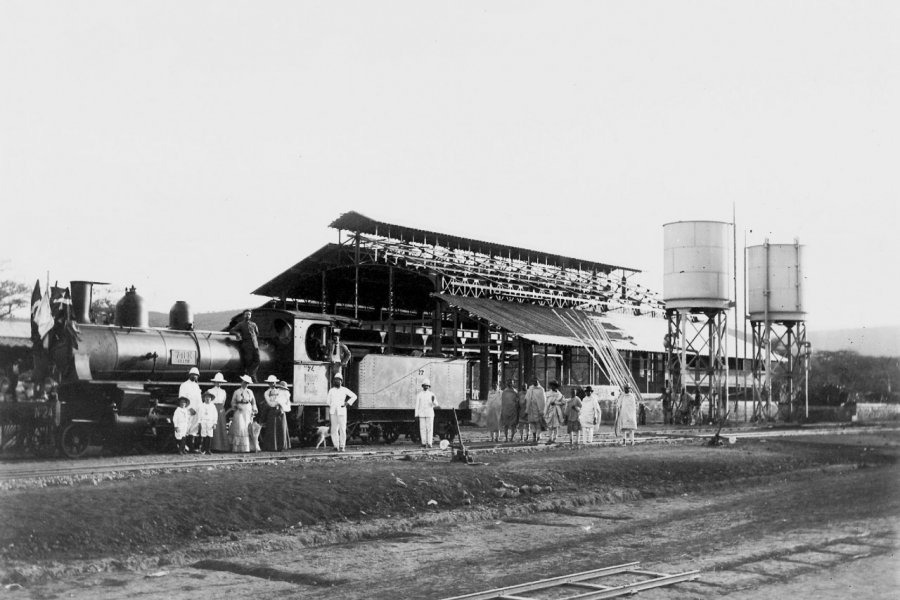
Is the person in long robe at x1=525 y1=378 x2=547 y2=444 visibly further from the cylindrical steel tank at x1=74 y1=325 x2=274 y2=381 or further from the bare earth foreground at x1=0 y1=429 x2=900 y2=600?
the bare earth foreground at x1=0 y1=429 x2=900 y2=600

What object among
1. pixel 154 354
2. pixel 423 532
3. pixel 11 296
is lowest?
pixel 423 532

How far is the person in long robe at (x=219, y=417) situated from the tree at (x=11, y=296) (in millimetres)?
35178

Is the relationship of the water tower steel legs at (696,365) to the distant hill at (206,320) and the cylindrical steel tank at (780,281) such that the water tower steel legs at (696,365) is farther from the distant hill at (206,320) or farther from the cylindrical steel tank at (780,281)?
the distant hill at (206,320)

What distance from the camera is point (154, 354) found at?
19.7 m

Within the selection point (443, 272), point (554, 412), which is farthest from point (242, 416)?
point (443, 272)

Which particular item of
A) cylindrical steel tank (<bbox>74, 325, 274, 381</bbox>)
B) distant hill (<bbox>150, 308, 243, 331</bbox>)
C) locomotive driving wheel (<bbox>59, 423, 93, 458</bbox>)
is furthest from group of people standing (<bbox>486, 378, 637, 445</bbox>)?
distant hill (<bbox>150, 308, 243, 331</bbox>)

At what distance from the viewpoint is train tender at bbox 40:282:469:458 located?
18.3 metres

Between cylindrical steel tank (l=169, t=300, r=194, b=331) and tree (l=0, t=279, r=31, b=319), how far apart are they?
1300 inches

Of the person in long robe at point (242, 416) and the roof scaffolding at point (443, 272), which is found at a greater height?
the roof scaffolding at point (443, 272)

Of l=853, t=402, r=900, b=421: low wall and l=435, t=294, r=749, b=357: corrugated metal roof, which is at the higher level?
l=435, t=294, r=749, b=357: corrugated metal roof

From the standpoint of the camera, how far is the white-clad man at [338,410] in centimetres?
2092

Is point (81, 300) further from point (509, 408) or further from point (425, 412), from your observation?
point (509, 408)

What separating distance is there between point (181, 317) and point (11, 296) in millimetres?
35082

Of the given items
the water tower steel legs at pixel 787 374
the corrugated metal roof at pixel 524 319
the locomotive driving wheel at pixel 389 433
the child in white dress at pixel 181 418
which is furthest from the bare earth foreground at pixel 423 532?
the water tower steel legs at pixel 787 374
